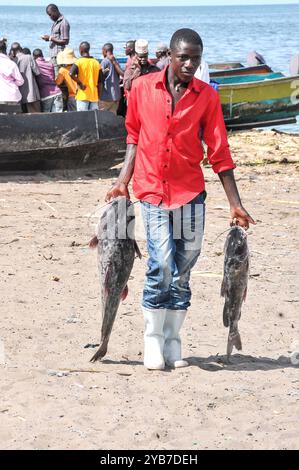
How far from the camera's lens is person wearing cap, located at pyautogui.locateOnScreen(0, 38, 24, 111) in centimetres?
1474

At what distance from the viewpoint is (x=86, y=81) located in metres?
15.5

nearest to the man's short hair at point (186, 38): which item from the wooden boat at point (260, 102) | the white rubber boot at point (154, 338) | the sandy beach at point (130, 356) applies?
the white rubber boot at point (154, 338)

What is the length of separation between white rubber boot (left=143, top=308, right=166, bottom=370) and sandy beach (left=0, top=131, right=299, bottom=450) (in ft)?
0.23

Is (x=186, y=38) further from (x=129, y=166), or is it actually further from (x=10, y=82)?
(x=10, y=82)

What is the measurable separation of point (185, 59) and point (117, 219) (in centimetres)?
108

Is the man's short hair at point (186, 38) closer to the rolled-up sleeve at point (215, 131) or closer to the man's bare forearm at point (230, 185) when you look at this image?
the rolled-up sleeve at point (215, 131)

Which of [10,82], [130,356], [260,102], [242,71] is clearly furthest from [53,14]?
[130,356]

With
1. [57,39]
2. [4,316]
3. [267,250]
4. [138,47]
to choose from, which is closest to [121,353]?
[4,316]

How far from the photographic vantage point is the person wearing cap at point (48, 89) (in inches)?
619

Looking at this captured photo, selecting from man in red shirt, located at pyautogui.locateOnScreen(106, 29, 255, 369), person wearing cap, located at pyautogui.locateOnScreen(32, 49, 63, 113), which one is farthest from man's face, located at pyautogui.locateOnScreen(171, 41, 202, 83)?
person wearing cap, located at pyautogui.locateOnScreen(32, 49, 63, 113)

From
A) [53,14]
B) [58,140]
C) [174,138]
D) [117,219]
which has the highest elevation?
[174,138]

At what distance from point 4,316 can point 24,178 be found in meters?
7.11

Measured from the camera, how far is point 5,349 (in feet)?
22.3

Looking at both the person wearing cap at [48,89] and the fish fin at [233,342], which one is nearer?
the fish fin at [233,342]
